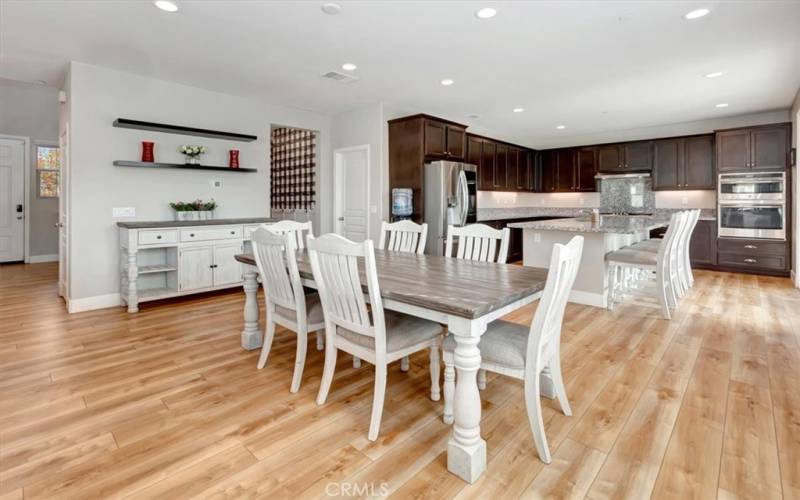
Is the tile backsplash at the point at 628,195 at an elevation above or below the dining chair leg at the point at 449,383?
above

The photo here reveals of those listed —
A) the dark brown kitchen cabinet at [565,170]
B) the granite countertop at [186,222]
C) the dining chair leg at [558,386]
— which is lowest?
the dining chair leg at [558,386]

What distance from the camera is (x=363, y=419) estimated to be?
213 cm

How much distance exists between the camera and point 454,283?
6.82 feet

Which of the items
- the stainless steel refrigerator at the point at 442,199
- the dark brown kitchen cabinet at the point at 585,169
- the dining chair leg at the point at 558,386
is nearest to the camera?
the dining chair leg at the point at 558,386

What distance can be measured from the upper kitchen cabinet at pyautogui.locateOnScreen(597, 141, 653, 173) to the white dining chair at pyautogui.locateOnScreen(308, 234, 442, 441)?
6908 mm

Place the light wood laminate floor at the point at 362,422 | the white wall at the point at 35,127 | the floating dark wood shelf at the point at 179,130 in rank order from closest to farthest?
1. the light wood laminate floor at the point at 362,422
2. the floating dark wood shelf at the point at 179,130
3. the white wall at the point at 35,127

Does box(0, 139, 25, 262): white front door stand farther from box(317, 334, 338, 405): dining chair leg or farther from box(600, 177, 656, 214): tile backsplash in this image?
box(600, 177, 656, 214): tile backsplash

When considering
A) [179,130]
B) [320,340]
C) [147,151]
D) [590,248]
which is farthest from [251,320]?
[590,248]

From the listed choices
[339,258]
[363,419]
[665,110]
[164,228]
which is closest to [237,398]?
[363,419]

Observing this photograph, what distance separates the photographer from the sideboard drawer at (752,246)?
5.93 metres

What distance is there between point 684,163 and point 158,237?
7.97 metres

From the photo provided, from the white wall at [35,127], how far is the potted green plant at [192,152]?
419 cm

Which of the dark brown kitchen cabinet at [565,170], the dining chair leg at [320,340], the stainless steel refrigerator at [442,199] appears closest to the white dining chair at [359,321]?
the dining chair leg at [320,340]

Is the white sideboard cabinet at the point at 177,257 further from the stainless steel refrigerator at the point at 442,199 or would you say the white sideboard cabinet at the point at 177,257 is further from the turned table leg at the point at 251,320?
the stainless steel refrigerator at the point at 442,199
